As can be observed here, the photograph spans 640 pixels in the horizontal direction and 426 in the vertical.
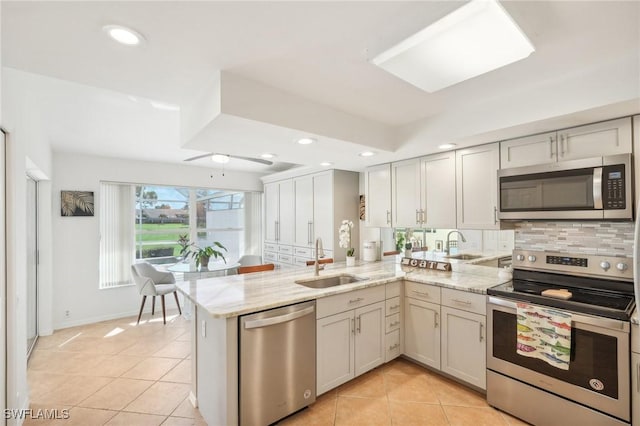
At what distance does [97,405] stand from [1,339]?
922 mm

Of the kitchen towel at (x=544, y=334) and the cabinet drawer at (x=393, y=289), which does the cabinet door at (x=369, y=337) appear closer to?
the cabinet drawer at (x=393, y=289)

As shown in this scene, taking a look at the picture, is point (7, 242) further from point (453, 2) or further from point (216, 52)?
point (453, 2)

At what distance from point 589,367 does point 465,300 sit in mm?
810

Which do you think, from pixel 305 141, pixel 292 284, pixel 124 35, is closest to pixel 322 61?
pixel 305 141

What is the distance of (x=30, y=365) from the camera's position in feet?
9.90

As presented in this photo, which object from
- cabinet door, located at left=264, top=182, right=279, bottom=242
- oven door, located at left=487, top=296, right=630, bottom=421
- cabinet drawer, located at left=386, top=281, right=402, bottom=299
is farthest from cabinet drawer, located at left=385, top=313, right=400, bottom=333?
cabinet door, located at left=264, top=182, right=279, bottom=242

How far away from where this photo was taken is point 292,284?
8.50ft

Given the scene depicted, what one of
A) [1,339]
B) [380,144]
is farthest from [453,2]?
[1,339]

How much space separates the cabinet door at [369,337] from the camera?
256cm

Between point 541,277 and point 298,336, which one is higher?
point 541,277

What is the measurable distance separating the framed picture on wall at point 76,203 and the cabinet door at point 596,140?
221 inches

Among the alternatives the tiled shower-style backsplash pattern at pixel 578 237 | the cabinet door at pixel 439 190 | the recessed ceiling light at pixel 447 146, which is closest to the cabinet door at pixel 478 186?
the cabinet door at pixel 439 190

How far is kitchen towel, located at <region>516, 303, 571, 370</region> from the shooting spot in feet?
6.21

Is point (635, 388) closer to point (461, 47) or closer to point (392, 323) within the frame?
point (392, 323)
